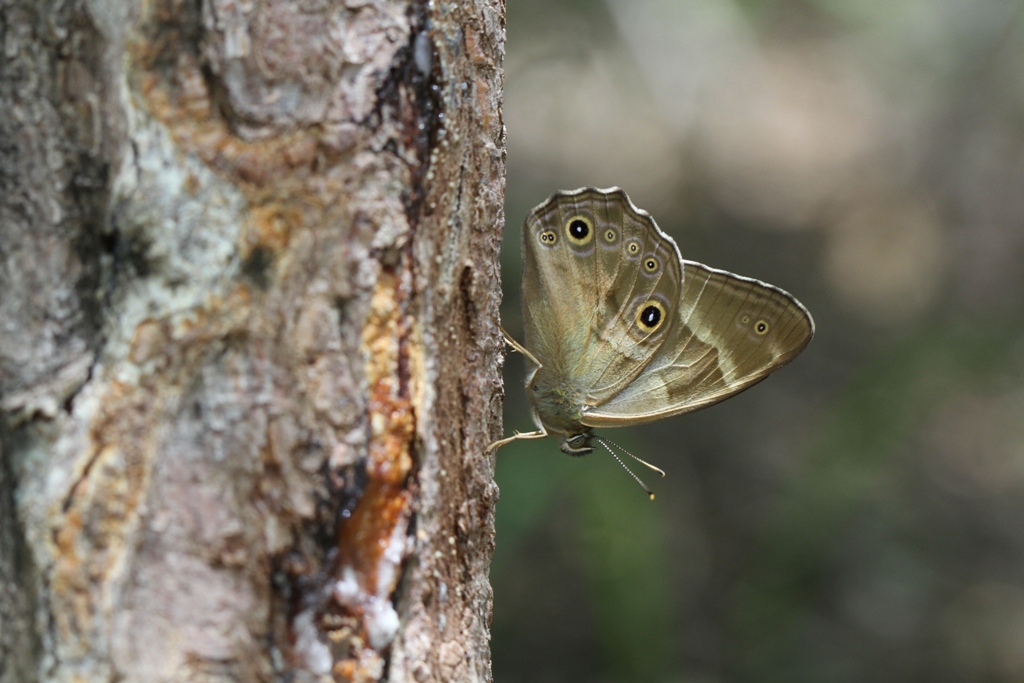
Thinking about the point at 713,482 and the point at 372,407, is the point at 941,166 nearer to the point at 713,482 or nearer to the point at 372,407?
the point at 713,482

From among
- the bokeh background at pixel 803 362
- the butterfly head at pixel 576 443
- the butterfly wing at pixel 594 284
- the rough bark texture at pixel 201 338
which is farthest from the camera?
the bokeh background at pixel 803 362

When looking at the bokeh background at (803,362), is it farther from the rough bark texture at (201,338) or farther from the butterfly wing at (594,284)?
the rough bark texture at (201,338)

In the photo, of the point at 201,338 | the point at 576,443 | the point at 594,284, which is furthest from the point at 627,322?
the point at 201,338

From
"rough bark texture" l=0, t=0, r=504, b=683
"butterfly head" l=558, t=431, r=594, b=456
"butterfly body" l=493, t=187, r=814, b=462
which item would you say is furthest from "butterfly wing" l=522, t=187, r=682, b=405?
"rough bark texture" l=0, t=0, r=504, b=683

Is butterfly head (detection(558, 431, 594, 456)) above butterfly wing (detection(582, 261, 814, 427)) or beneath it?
beneath

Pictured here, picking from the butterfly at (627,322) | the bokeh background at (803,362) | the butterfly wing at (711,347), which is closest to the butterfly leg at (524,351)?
the butterfly at (627,322)

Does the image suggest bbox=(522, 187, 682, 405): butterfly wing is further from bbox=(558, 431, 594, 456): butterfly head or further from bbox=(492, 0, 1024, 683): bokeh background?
bbox=(492, 0, 1024, 683): bokeh background
